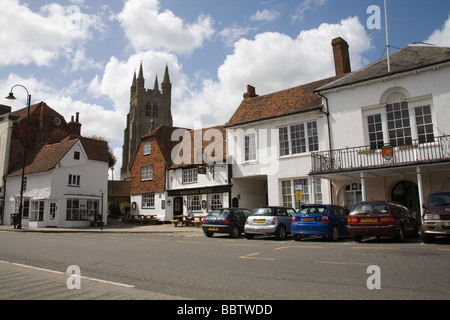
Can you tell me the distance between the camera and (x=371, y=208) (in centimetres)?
1328

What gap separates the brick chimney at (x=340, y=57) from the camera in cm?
2396

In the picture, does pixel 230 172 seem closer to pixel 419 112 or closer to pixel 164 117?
pixel 419 112

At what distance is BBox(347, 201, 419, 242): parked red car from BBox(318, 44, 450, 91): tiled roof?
8.26 m

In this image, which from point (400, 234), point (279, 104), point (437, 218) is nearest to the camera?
point (437, 218)

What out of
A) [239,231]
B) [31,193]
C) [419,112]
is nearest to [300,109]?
[419,112]

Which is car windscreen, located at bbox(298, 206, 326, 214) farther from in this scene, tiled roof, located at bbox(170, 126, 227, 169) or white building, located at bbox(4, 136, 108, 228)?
white building, located at bbox(4, 136, 108, 228)

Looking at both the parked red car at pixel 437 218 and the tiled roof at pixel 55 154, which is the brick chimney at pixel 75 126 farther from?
the parked red car at pixel 437 218

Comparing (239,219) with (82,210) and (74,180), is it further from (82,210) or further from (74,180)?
(74,180)

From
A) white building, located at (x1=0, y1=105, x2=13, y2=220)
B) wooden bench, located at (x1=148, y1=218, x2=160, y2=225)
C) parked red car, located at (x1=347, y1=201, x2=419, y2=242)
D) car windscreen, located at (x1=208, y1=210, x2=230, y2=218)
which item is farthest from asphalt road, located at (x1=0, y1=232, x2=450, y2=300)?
white building, located at (x1=0, y1=105, x2=13, y2=220)

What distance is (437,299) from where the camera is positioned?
5.25 meters

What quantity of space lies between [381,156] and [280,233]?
683cm

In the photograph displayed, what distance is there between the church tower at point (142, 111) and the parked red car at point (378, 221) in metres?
76.4

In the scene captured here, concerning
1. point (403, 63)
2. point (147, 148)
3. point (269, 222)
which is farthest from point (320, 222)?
point (147, 148)
